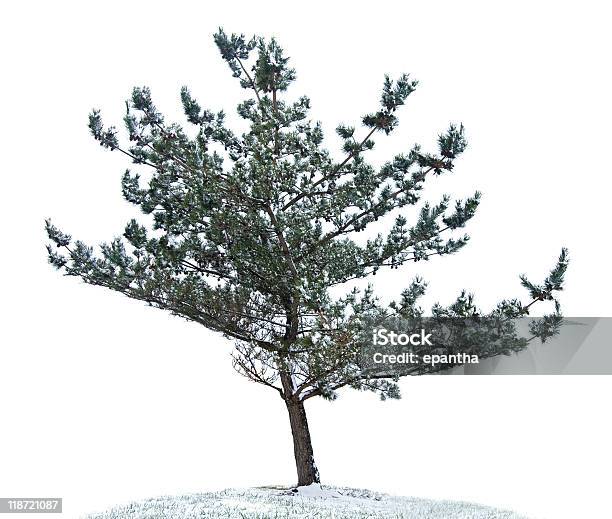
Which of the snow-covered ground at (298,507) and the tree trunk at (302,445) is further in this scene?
the tree trunk at (302,445)

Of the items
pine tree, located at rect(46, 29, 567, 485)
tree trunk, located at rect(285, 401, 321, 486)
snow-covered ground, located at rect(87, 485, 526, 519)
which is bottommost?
snow-covered ground, located at rect(87, 485, 526, 519)

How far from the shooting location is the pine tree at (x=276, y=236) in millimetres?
9180

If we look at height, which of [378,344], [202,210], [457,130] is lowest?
[378,344]

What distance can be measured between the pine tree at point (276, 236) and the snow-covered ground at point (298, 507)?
541mm

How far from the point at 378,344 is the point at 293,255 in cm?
147

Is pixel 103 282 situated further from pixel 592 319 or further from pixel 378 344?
pixel 592 319

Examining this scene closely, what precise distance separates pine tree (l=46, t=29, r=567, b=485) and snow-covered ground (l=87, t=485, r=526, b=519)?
0.54 metres

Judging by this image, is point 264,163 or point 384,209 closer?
point 264,163

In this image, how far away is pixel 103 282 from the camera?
32.8ft

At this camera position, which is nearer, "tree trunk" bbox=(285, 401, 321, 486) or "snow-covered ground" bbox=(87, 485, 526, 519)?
"snow-covered ground" bbox=(87, 485, 526, 519)

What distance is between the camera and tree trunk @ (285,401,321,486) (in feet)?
32.5

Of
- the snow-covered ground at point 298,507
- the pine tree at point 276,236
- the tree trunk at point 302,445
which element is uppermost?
the pine tree at point 276,236

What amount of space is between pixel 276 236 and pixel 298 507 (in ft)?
10.2

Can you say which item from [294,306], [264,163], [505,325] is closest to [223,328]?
[294,306]
